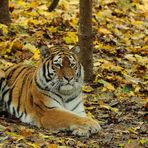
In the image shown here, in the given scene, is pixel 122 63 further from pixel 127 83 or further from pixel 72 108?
pixel 72 108

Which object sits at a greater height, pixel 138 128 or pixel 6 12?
pixel 6 12

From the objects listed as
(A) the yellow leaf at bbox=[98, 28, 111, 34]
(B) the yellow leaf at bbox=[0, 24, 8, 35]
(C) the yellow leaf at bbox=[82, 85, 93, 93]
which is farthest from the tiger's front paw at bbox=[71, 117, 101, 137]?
(A) the yellow leaf at bbox=[98, 28, 111, 34]

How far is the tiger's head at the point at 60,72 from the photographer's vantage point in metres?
6.34

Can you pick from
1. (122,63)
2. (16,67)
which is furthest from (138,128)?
(122,63)

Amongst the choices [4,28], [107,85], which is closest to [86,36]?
[107,85]

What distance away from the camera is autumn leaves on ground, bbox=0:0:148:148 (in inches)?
230

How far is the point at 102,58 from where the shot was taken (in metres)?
10.2

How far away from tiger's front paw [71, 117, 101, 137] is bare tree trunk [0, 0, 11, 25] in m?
4.58

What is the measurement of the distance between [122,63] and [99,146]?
15.2 ft

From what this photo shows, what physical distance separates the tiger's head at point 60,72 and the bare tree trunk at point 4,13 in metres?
4.01

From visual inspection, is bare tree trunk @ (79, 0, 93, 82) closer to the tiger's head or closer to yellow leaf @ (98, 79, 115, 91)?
yellow leaf @ (98, 79, 115, 91)

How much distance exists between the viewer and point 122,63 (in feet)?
33.5

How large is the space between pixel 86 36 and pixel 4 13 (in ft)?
7.62

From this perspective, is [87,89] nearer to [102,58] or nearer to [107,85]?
[107,85]
